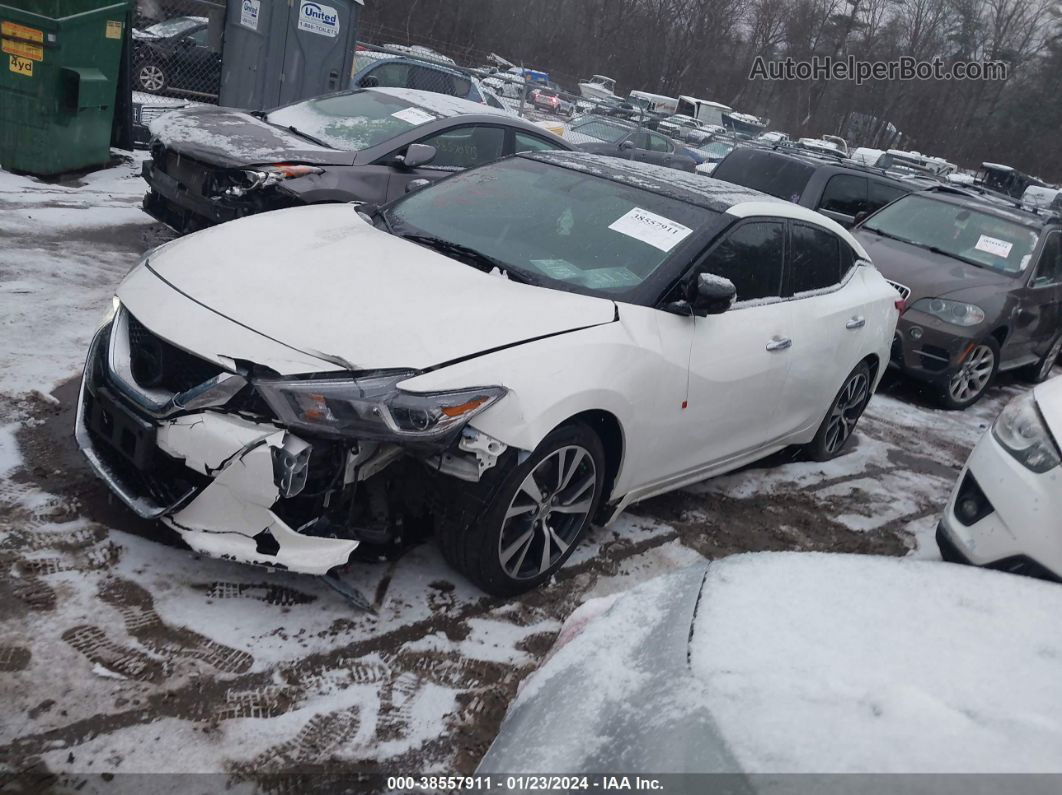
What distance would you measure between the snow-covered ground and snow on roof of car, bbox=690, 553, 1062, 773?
3.61 feet

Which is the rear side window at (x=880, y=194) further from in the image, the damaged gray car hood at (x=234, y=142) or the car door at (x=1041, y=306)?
the damaged gray car hood at (x=234, y=142)

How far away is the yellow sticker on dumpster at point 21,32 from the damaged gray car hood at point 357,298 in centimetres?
563

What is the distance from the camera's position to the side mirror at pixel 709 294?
11.9 ft

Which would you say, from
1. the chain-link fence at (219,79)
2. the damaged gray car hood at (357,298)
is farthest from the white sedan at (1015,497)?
the chain-link fence at (219,79)

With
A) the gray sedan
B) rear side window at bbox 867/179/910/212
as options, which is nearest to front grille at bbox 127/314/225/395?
the gray sedan

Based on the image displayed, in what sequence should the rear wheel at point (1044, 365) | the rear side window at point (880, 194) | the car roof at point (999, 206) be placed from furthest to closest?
the rear side window at point (880, 194)
the rear wheel at point (1044, 365)
the car roof at point (999, 206)

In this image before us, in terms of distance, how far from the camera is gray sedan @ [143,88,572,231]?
6363 mm

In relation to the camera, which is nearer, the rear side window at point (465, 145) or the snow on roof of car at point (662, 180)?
the snow on roof of car at point (662, 180)

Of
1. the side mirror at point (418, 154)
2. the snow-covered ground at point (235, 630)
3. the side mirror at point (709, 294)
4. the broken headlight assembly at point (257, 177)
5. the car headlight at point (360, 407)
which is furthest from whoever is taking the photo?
the side mirror at point (418, 154)

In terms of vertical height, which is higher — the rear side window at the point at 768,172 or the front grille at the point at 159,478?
the rear side window at the point at 768,172

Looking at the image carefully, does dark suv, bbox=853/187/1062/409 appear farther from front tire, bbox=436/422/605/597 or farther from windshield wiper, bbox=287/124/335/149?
windshield wiper, bbox=287/124/335/149

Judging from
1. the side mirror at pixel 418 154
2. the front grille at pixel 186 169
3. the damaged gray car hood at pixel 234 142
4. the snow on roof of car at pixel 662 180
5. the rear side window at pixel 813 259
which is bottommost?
the front grille at pixel 186 169

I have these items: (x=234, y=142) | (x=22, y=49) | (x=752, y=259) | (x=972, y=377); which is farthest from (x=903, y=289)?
(x=22, y=49)

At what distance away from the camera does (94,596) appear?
2969mm
